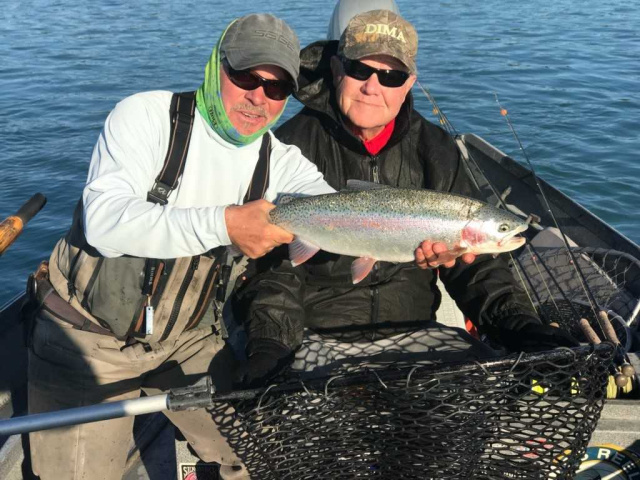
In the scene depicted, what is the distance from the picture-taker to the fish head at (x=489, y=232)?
374cm

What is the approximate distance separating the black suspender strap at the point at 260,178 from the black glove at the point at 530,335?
1703 millimetres

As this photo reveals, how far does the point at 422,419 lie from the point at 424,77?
54.5 ft

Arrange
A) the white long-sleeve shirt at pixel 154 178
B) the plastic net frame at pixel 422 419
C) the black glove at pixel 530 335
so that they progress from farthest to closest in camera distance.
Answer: the black glove at pixel 530 335 → the white long-sleeve shirt at pixel 154 178 → the plastic net frame at pixel 422 419

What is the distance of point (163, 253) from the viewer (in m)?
3.14

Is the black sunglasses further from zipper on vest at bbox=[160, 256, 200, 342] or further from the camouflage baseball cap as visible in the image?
zipper on vest at bbox=[160, 256, 200, 342]

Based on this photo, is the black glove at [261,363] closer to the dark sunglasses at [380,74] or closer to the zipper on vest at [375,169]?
the zipper on vest at [375,169]

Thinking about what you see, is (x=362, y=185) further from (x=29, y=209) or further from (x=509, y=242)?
(x=29, y=209)

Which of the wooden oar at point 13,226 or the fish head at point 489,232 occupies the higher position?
the fish head at point 489,232

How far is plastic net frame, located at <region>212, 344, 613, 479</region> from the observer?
282 centimetres

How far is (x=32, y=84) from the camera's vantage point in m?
17.6

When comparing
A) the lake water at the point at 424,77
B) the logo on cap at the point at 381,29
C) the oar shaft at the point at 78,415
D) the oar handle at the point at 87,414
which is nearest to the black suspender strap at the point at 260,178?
the logo on cap at the point at 381,29

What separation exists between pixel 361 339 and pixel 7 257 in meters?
7.48

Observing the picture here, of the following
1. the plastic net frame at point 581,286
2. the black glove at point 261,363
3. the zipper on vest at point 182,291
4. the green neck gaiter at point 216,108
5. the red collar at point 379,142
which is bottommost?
the plastic net frame at point 581,286

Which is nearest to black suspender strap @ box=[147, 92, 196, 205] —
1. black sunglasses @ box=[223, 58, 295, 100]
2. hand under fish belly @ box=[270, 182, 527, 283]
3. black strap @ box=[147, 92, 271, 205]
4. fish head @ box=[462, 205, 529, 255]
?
black strap @ box=[147, 92, 271, 205]
